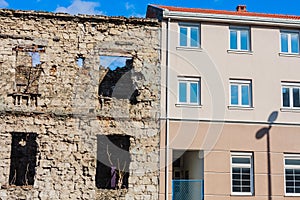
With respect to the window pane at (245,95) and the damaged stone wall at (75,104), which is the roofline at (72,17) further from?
the window pane at (245,95)

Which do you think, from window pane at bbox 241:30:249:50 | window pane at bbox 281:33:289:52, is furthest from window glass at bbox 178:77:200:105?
window pane at bbox 281:33:289:52

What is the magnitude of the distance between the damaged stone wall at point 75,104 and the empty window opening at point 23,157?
4077 mm

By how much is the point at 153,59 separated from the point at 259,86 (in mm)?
4468

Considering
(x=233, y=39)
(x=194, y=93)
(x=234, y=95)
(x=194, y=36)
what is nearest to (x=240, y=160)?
(x=234, y=95)

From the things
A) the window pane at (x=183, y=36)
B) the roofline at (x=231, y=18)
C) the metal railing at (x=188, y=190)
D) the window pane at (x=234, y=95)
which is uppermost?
the roofline at (x=231, y=18)

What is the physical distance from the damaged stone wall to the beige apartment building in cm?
73

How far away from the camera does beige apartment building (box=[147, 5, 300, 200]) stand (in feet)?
64.0

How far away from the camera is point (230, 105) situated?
20156mm

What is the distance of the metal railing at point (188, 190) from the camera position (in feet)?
63.1

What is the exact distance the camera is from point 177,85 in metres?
20.1

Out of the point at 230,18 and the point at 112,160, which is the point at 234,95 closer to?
the point at 230,18

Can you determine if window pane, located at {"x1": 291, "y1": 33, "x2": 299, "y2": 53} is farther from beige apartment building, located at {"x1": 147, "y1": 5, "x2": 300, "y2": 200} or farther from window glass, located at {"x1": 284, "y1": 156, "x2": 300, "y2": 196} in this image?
window glass, located at {"x1": 284, "y1": 156, "x2": 300, "y2": 196}

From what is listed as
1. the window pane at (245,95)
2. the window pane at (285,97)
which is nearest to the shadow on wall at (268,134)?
the window pane at (285,97)

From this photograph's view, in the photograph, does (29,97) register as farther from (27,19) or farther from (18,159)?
(18,159)
